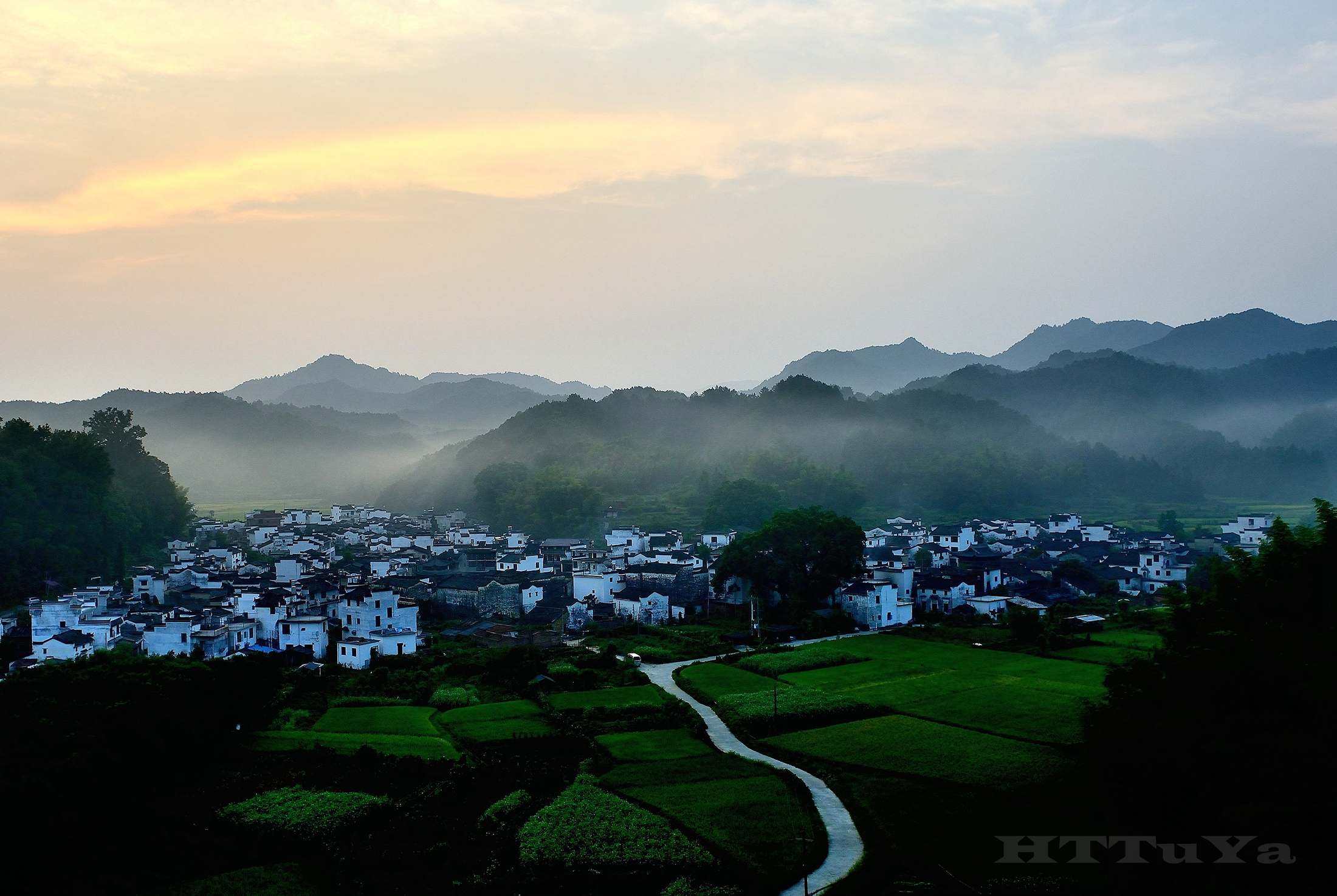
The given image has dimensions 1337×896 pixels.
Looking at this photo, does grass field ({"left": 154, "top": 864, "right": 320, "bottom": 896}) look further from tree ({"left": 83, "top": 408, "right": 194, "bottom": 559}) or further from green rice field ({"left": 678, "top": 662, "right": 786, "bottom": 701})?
tree ({"left": 83, "top": 408, "right": 194, "bottom": 559})

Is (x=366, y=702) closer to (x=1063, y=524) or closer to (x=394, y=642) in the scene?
(x=394, y=642)

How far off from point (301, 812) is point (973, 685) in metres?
17.5

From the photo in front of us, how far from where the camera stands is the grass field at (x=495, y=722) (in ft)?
76.2

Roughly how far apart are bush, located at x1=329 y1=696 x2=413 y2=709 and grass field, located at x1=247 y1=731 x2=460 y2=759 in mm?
2639

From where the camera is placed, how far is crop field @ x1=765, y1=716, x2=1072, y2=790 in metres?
19.4

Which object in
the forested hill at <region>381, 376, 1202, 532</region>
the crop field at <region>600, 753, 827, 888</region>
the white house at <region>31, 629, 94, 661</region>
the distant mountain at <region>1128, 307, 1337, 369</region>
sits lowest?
the crop field at <region>600, 753, 827, 888</region>

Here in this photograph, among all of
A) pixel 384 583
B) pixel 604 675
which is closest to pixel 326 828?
pixel 604 675

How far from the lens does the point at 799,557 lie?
40250 millimetres

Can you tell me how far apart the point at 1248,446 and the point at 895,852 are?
111 metres

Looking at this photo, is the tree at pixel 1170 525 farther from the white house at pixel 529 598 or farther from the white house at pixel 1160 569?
the white house at pixel 529 598

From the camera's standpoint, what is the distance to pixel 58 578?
4384 cm

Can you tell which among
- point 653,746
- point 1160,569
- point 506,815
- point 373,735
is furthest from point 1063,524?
point 506,815

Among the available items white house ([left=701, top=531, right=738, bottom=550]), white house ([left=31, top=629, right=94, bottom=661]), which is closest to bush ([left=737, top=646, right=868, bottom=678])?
white house ([left=31, top=629, right=94, bottom=661])

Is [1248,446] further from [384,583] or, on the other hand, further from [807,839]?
[807,839]
